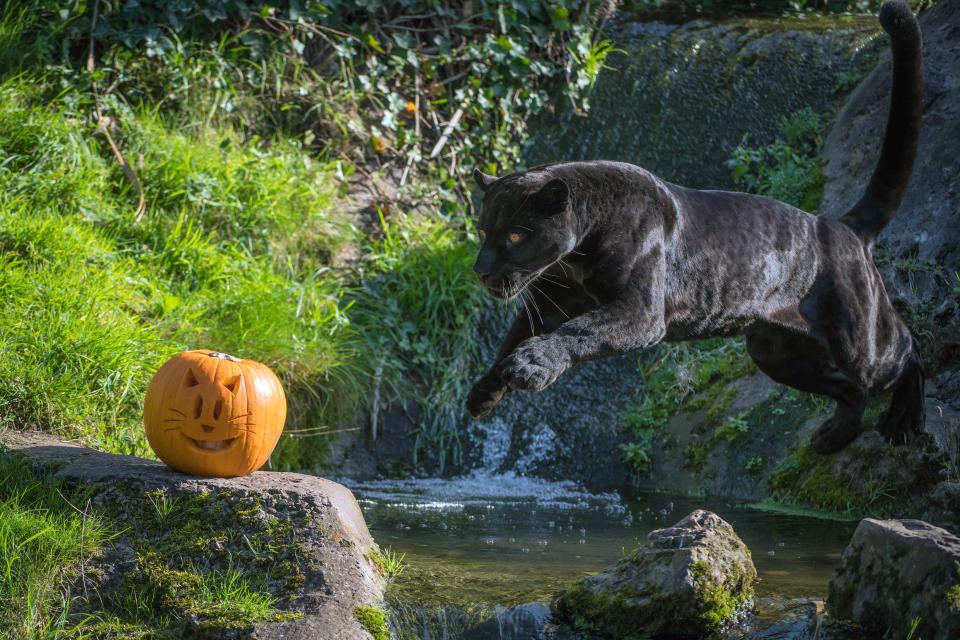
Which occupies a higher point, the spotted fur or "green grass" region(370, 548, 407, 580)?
the spotted fur

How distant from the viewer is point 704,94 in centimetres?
914

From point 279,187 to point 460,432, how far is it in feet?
7.52

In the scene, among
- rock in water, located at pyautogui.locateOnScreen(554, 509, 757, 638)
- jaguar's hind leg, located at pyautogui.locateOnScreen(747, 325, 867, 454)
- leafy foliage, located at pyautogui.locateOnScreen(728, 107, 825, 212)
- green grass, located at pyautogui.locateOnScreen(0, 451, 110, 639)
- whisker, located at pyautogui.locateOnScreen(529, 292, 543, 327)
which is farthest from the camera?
leafy foliage, located at pyautogui.locateOnScreen(728, 107, 825, 212)

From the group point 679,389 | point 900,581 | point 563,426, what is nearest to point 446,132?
point 563,426

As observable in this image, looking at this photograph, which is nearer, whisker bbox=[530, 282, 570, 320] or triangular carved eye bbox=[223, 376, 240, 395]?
triangular carved eye bbox=[223, 376, 240, 395]

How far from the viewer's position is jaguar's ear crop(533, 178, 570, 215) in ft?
13.3

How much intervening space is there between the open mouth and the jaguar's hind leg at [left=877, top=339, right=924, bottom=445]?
3.43 meters

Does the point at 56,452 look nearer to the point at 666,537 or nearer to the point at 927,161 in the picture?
the point at 666,537

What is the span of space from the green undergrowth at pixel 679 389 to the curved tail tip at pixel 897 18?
2.63 m

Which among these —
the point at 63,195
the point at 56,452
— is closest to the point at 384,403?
the point at 63,195

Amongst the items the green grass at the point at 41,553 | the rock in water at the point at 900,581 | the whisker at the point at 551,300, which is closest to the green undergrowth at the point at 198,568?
the green grass at the point at 41,553

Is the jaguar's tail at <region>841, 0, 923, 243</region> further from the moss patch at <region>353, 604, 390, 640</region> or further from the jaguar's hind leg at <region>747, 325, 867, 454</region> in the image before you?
the moss patch at <region>353, 604, 390, 640</region>

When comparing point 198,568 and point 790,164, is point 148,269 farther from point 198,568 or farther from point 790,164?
point 790,164

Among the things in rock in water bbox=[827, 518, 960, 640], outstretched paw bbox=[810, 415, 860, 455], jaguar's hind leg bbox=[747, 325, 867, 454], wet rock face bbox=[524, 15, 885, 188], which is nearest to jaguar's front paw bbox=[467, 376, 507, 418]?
rock in water bbox=[827, 518, 960, 640]
